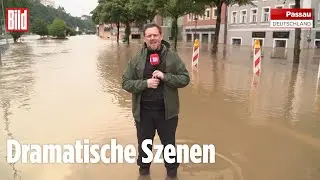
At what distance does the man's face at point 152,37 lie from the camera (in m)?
4.06

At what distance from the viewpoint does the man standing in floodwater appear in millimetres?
4094

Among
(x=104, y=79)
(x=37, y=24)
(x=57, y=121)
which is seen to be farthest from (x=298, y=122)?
(x=37, y=24)

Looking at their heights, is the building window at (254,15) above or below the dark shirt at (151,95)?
above

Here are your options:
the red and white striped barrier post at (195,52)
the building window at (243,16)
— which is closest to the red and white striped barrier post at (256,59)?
the red and white striped barrier post at (195,52)

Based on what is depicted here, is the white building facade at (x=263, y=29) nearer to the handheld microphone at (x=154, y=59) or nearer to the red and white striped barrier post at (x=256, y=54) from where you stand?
the red and white striped barrier post at (x=256, y=54)

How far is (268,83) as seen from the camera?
12.7m

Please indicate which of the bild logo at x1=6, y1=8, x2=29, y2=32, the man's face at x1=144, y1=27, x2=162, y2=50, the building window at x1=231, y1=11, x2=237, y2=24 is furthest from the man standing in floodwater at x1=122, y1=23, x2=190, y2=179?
the building window at x1=231, y1=11, x2=237, y2=24

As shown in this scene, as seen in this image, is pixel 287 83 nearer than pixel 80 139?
No

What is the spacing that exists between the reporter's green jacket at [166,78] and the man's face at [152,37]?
0.13m

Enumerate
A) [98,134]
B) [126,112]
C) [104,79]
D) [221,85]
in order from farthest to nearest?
[104,79] → [221,85] → [126,112] → [98,134]

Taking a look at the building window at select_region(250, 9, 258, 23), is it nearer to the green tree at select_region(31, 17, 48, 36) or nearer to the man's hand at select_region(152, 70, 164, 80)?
the man's hand at select_region(152, 70, 164, 80)

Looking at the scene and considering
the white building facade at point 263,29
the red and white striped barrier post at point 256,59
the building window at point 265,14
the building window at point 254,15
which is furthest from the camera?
the building window at point 254,15

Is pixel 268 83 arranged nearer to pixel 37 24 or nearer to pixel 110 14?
pixel 110 14

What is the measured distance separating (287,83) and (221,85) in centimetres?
246
